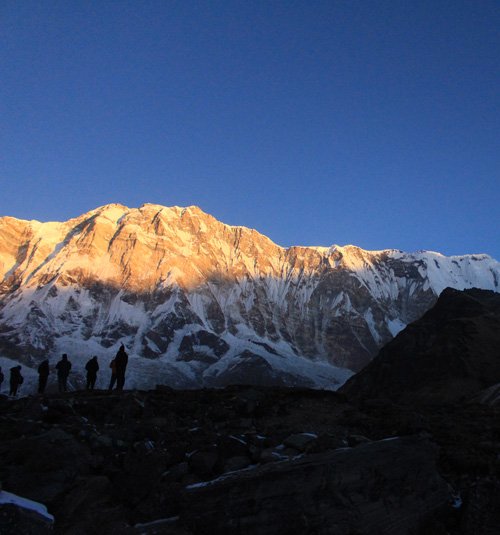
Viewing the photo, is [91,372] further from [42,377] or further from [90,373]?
[42,377]

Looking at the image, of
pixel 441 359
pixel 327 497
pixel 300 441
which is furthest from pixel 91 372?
pixel 441 359

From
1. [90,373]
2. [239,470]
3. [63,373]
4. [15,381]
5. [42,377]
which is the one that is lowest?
[15,381]

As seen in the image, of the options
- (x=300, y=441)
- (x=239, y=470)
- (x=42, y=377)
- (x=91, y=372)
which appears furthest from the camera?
(x=42, y=377)

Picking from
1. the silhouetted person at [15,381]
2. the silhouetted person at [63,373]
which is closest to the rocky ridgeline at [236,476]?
the silhouetted person at [63,373]

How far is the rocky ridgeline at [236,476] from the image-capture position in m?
8.54

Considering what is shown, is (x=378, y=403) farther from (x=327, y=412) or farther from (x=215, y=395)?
(x=215, y=395)

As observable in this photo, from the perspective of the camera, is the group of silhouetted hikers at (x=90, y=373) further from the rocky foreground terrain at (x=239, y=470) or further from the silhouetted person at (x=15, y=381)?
the rocky foreground terrain at (x=239, y=470)

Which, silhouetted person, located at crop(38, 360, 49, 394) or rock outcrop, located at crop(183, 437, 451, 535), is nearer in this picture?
rock outcrop, located at crop(183, 437, 451, 535)

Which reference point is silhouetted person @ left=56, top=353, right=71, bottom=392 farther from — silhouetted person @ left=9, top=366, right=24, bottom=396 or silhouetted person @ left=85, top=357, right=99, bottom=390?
silhouetted person @ left=9, top=366, right=24, bottom=396

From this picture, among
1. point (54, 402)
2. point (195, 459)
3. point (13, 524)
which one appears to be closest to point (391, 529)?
point (195, 459)

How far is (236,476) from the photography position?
905 cm

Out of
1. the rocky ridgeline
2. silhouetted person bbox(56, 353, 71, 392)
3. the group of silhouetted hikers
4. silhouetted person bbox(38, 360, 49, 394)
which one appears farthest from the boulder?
silhouetted person bbox(38, 360, 49, 394)

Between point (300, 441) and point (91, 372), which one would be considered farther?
point (91, 372)

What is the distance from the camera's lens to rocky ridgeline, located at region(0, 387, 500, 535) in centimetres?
854
